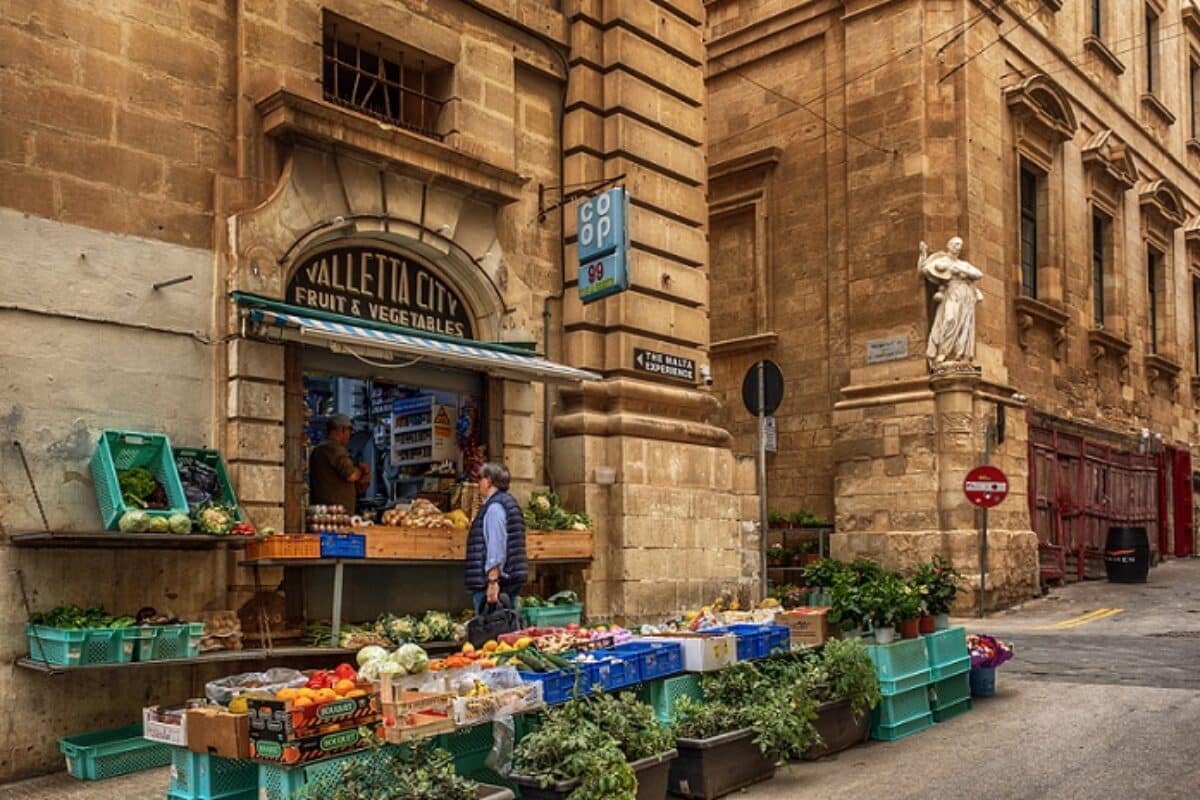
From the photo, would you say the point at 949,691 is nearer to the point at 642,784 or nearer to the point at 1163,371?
the point at 642,784

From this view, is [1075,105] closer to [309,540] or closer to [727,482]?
[727,482]

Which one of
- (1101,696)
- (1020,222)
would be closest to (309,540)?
(1101,696)

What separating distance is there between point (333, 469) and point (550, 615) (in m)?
2.56

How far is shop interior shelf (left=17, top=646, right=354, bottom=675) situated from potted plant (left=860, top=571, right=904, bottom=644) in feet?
14.1

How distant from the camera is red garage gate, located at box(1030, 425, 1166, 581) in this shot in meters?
21.2

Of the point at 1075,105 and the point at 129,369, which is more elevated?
the point at 1075,105

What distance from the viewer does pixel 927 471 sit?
18969 mm

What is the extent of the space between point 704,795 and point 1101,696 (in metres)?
5.22

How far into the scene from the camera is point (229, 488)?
355 inches

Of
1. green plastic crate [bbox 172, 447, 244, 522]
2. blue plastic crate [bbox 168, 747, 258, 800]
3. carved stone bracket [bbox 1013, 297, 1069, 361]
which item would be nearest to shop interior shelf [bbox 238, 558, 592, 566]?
green plastic crate [bbox 172, 447, 244, 522]

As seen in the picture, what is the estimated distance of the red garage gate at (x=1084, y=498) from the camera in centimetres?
Result: 2117

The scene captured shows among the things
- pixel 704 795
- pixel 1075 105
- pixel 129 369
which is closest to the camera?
pixel 704 795

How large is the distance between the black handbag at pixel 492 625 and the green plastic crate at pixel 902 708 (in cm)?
299

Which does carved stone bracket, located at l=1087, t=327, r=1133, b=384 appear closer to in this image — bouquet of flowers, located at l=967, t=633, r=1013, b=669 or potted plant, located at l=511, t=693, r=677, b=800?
bouquet of flowers, located at l=967, t=633, r=1013, b=669
